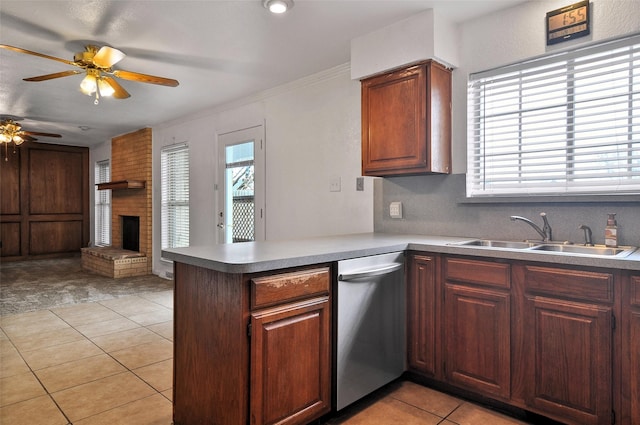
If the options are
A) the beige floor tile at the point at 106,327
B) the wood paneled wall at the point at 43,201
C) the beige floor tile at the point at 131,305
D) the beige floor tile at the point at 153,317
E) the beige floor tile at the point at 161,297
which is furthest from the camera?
the wood paneled wall at the point at 43,201

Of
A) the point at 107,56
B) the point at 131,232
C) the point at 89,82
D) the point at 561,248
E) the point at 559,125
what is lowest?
the point at 131,232

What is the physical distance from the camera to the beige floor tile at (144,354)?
2.85 metres

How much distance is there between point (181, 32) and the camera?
2.95 metres

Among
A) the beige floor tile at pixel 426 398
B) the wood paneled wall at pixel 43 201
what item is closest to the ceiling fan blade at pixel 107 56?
the beige floor tile at pixel 426 398

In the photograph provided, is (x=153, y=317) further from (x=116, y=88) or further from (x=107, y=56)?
(x=107, y=56)

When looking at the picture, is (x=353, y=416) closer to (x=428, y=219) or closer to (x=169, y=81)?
(x=428, y=219)

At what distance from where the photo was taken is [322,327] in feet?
6.40

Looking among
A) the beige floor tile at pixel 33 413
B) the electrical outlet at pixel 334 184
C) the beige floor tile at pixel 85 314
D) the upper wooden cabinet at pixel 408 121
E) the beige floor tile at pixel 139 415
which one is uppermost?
the upper wooden cabinet at pixel 408 121

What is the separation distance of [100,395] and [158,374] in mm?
376

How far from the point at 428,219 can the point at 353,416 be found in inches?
58.7

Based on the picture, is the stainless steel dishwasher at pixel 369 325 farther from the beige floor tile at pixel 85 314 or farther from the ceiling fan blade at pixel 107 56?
the beige floor tile at pixel 85 314

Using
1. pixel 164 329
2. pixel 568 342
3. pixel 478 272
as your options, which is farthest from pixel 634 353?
pixel 164 329

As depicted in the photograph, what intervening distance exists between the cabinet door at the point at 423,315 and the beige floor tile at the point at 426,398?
12cm

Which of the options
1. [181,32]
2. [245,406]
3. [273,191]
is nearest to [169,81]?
[181,32]
